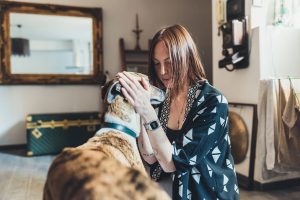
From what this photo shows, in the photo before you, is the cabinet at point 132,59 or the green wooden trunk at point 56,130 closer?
the green wooden trunk at point 56,130

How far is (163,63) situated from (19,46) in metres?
3.55

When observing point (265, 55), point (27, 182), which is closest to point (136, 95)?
point (265, 55)

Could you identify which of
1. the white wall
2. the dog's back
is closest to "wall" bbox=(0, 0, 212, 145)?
the white wall

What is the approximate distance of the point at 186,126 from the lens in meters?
1.03

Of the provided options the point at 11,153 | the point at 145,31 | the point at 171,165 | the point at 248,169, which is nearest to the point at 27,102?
the point at 11,153

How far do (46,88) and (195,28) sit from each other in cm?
243

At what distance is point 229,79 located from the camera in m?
2.84

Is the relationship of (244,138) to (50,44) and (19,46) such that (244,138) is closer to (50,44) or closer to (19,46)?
(50,44)

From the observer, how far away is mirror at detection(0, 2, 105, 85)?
4.02m

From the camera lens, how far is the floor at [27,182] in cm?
236

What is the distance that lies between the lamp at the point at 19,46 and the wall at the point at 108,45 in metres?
0.46

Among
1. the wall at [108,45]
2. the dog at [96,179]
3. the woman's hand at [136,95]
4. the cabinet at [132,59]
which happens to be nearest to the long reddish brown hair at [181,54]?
the woman's hand at [136,95]

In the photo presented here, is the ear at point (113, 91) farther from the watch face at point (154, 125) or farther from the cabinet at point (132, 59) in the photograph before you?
the cabinet at point (132, 59)

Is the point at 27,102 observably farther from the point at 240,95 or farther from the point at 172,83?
the point at 172,83
